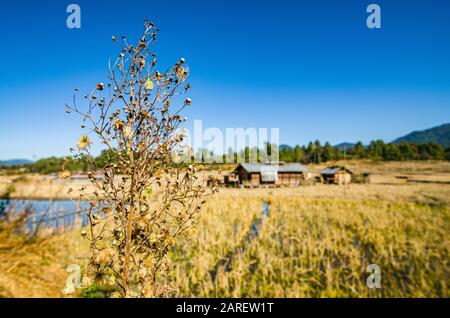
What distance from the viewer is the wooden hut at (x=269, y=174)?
50.8 meters

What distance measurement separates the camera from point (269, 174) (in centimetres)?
5278

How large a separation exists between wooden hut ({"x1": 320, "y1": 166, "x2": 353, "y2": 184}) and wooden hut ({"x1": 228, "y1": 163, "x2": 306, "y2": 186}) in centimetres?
682

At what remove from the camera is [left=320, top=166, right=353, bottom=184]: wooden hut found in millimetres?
57862

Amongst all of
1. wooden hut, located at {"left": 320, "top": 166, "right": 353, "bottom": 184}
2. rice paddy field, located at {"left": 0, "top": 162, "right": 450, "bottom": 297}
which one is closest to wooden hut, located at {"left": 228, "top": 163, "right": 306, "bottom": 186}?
wooden hut, located at {"left": 320, "top": 166, "right": 353, "bottom": 184}

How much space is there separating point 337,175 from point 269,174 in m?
16.1

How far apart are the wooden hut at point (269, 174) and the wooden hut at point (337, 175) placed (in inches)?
268

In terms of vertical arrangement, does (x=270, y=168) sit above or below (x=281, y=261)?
above

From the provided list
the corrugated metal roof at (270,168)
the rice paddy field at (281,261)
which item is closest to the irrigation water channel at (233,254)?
the rice paddy field at (281,261)

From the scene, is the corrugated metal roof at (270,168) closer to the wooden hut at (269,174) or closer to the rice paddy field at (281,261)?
the wooden hut at (269,174)
